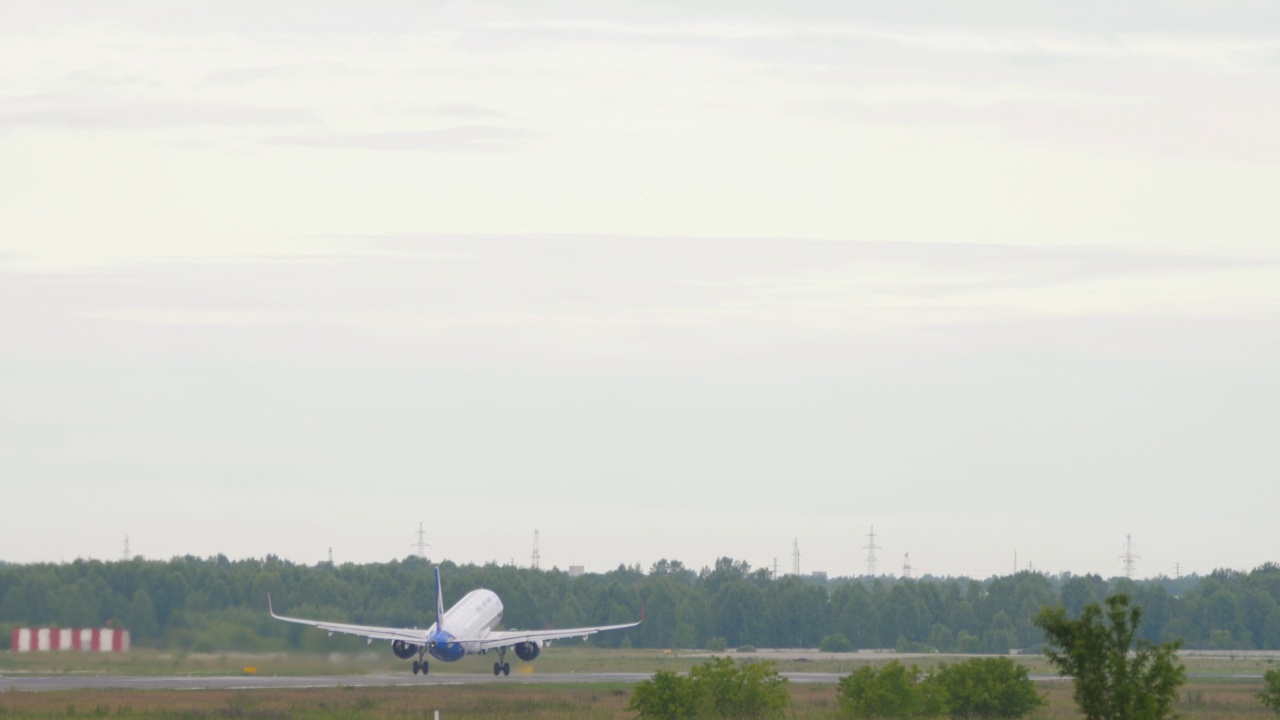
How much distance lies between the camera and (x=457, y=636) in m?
94.2

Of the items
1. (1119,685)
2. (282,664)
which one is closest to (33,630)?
(282,664)

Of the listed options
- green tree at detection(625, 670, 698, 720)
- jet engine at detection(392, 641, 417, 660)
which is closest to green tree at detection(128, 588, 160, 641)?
jet engine at detection(392, 641, 417, 660)

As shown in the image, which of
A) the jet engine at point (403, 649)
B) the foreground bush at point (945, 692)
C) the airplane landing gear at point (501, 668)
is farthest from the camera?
the airplane landing gear at point (501, 668)

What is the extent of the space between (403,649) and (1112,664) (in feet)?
227

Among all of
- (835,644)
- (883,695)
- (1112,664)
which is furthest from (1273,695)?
(835,644)

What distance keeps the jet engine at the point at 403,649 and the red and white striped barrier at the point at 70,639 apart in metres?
15.2

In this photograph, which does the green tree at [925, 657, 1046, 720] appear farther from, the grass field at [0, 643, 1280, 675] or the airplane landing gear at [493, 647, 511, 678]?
the grass field at [0, 643, 1280, 675]

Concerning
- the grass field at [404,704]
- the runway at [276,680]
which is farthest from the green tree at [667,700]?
the runway at [276,680]

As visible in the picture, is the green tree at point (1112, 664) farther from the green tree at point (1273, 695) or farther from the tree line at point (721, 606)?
the tree line at point (721, 606)

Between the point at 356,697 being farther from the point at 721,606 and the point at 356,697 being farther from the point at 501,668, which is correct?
the point at 721,606

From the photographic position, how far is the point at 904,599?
619 ft

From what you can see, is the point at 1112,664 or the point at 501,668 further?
the point at 501,668

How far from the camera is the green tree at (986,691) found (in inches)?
2265

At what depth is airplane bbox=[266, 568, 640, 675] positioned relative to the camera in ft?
306
